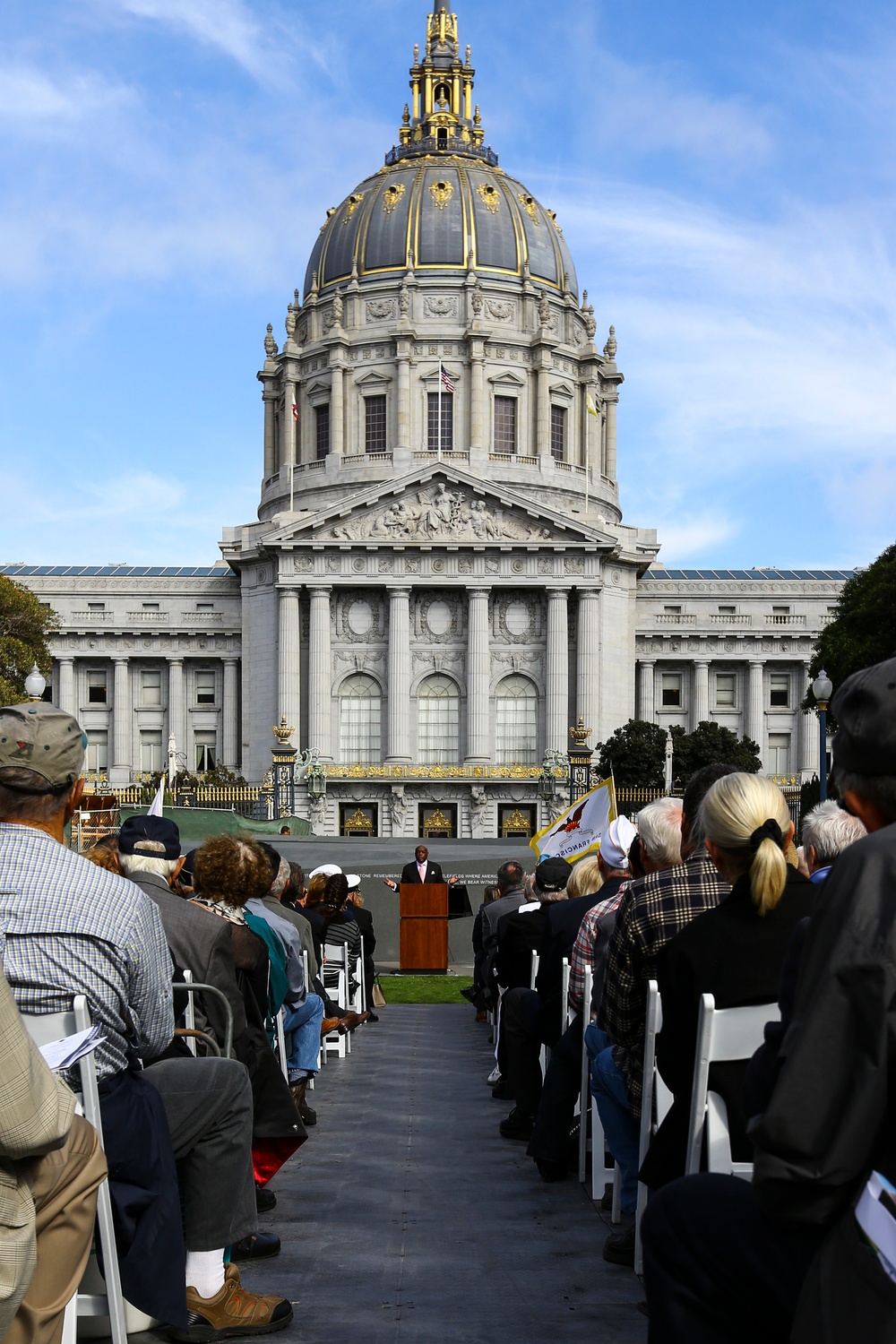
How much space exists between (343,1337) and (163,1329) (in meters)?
0.85

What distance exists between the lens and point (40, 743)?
17.7 ft

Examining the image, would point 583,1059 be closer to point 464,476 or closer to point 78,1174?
point 78,1174

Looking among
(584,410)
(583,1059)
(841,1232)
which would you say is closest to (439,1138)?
(583,1059)

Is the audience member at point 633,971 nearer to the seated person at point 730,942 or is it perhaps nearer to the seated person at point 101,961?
the seated person at point 730,942

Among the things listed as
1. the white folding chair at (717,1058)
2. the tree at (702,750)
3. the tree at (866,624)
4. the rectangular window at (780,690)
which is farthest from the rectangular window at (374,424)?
the white folding chair at (717,1058)

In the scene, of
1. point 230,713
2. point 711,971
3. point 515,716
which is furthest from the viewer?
point 230,713

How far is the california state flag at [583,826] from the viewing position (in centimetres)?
1644

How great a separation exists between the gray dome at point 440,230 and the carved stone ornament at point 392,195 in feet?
0.17

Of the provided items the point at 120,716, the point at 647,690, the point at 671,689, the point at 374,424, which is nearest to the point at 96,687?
the point at 120,716

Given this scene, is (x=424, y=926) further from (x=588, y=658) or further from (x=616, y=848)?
(x=588, y=658)

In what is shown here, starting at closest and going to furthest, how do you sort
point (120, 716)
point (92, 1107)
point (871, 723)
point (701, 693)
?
point (871, 723), point (92, 1107), point (120, 716), point (701, 693)

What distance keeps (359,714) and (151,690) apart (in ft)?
46.4

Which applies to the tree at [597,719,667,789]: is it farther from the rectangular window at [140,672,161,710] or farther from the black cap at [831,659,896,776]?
the black cap at [831,659,896,776]

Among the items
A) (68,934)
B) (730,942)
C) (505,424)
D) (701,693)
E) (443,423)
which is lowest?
(730,942)
